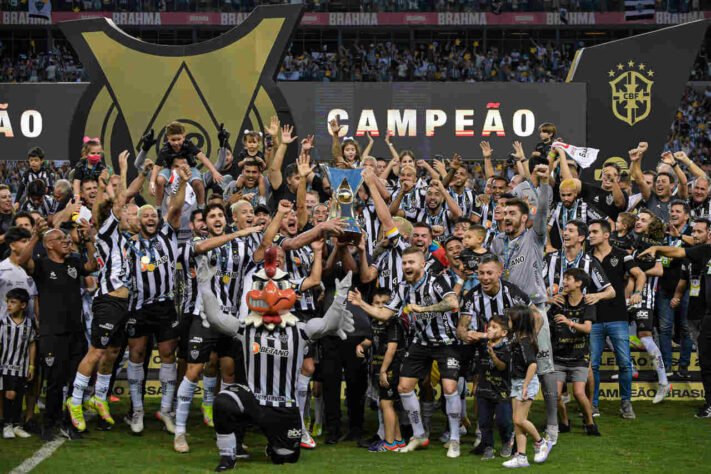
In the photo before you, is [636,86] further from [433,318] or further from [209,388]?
[209,388]

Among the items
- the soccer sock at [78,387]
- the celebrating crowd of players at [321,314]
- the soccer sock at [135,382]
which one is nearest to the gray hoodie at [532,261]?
the celebrating crowd of players at [321,314]

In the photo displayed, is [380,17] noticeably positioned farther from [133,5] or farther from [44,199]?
[44,199]

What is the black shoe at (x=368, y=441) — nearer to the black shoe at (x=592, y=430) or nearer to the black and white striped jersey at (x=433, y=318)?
the black and white striped jersey at (x=433, y=318)

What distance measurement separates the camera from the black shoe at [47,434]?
29.2 feet

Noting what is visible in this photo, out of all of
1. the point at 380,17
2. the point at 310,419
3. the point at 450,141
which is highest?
the point at 380,17

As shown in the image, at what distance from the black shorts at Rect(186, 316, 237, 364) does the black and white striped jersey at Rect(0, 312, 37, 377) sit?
1.76 m

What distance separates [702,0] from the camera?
39719mm

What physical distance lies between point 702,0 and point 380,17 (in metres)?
13.9

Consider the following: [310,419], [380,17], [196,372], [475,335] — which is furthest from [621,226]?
[380,17]

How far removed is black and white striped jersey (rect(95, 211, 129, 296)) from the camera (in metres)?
9.15

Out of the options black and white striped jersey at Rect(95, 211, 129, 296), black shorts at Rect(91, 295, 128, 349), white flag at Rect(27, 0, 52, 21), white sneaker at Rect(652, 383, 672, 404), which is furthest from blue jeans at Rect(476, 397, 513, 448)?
white flag at Rect(27, 0, 52, 21)

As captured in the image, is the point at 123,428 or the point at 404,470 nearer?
the point at 404,470

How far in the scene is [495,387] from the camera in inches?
326

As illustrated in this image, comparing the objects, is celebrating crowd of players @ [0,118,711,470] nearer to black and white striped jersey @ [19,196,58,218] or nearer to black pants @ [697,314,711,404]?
black pants @ [697,314,711,404]
